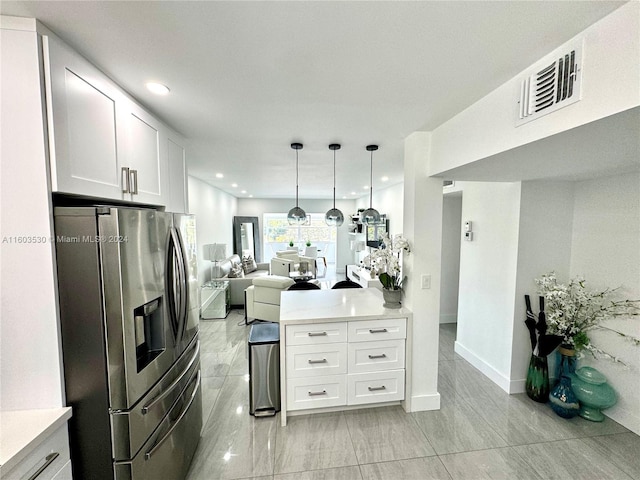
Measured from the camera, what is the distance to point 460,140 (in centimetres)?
186

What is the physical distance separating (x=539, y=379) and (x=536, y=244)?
1.31 metres

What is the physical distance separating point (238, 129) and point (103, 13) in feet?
4.03

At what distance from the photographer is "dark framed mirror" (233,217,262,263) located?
794 centimetres

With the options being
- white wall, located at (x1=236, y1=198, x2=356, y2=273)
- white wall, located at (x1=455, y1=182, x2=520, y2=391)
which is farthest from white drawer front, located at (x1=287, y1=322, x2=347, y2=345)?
white wall, located at (x1=236, y1=198, x2=356, y2=273)

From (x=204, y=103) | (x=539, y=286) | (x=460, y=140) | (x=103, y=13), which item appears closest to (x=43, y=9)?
(x=103, y=13)

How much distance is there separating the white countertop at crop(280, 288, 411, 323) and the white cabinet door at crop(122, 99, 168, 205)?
1.37 meters

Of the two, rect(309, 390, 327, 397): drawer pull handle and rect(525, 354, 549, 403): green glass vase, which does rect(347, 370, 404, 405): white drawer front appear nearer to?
rect(309, 390, 327, 397): drawer pull handle

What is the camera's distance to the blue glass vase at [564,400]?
7.60 ft

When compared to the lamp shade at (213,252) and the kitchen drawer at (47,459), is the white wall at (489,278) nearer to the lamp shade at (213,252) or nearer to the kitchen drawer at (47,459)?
the kitchen drawer at (47,459)

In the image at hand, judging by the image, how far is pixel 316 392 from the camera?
7.50 ft

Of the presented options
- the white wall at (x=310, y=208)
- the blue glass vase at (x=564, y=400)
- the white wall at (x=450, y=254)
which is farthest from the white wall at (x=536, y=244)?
the white wall at (x=310, y=208)

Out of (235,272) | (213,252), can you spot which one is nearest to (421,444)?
(213,252)

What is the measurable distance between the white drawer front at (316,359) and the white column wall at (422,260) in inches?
26.7

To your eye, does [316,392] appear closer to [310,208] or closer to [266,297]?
[266,297]
